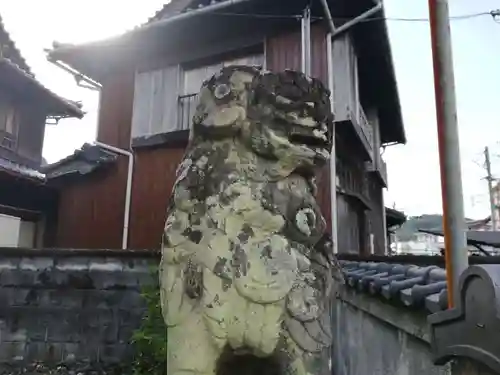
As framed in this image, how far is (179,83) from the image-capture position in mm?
9375

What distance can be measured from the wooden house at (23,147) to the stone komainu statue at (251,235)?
6.42m

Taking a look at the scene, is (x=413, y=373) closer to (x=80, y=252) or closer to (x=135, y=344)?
(x=135, y=344)

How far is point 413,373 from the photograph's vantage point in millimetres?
2494

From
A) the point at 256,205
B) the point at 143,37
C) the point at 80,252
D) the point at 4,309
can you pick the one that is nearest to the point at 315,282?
the point at 256,205

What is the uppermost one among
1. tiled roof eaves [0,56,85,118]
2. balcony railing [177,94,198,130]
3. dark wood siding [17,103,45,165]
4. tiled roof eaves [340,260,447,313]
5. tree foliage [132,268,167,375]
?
tiled roof eaves [0,56,85,118]

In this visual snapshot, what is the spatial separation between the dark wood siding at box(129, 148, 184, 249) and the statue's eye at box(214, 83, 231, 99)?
6728 millimetres

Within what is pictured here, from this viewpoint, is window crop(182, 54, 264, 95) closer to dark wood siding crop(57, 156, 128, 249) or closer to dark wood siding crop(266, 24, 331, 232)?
dark wood siding crop(266, 24, 331, 232)

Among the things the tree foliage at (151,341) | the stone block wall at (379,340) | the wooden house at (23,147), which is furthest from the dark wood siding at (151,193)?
the stone block wall at (379,340)

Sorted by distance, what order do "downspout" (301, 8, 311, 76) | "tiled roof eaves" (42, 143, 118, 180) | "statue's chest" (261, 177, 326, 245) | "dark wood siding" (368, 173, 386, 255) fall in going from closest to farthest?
"statue's chest" (261, 177, 326, 245) → "downspout" (301, 8, 311, 76) → "tiled roof eaves" (42, 143, 118, 180) → "dark wood siding" (368, 173, 386, 255)

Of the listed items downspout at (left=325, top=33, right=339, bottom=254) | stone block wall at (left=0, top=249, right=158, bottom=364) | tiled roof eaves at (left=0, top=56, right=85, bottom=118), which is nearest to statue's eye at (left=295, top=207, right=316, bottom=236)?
stone block wall at (left=0, top=249, right=158, bottom=364)

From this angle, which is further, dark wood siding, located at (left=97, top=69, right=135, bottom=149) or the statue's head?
dark wood siding, located at (left=97, top=69, right=135, bottom=149)

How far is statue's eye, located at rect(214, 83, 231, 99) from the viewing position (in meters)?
2.39

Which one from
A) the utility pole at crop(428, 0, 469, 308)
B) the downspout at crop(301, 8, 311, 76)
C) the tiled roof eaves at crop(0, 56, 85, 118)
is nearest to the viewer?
the utility pole at crop(428, 0, 469, 308)

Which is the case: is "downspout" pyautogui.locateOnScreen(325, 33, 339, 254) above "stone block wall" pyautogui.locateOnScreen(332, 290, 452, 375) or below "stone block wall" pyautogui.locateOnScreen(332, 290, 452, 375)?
above
